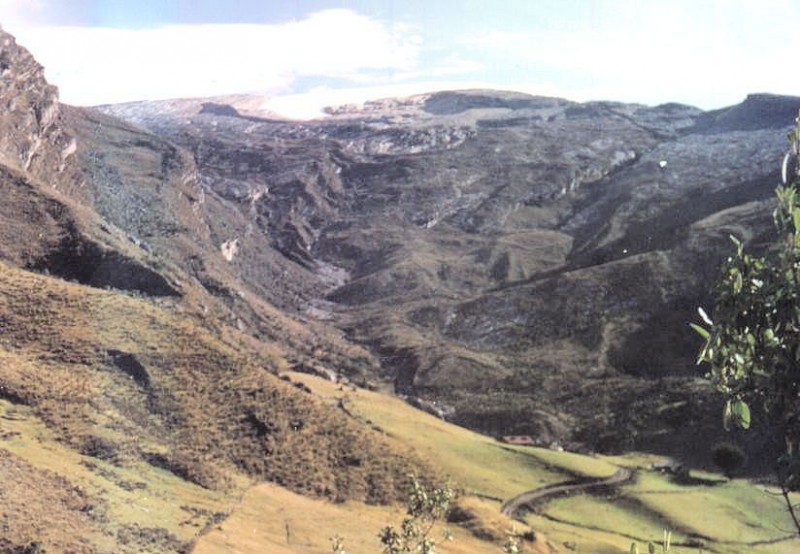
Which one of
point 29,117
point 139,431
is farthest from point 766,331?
point 29,117

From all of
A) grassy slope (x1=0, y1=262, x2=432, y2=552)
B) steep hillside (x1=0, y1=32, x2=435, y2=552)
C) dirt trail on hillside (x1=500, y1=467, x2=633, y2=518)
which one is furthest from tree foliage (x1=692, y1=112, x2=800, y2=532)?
dirt trail on hillside (x1=500, y1=467, x2=633, y2=518)

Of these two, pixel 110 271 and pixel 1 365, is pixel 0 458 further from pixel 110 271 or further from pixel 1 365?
pixel 110 271

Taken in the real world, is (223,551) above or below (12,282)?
below

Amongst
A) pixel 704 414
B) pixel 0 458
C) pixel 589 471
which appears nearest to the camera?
pixel 0 458

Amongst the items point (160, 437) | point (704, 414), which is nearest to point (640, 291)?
point (704, 414)

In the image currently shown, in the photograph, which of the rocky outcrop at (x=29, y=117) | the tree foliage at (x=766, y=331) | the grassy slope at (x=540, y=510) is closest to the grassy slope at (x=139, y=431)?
the grassy slope at (x=540, y=510)

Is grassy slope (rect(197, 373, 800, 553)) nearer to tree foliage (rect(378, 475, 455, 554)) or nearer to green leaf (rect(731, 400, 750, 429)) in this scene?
tree foliage (rect(378, 475, 455, 554))

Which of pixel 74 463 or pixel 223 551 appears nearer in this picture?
pixel 223 551
